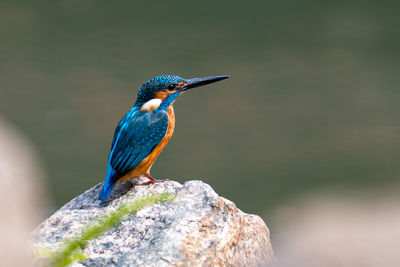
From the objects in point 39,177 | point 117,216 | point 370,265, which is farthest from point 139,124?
point 370,265

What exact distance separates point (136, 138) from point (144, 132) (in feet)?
0.15

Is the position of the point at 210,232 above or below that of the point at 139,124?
below

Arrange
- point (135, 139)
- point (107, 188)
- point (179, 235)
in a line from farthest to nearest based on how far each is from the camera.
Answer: point (135, 139)
point (107, 188)
point (179, 235)

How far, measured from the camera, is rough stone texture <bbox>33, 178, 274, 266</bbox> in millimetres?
1469

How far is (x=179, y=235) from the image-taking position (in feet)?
5.00

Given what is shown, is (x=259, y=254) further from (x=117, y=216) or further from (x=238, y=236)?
(x=117, y=216)

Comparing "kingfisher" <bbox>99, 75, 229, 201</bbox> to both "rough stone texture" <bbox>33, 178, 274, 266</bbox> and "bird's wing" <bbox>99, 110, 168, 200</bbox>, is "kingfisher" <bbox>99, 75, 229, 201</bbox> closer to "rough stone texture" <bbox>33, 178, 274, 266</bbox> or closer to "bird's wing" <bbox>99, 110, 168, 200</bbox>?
"bird's wing" <bbox>99, 110, 168, 200</bbox>

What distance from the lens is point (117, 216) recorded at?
36.3 inches

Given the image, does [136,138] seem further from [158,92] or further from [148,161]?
[158,92]

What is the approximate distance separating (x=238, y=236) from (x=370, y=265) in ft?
3.94

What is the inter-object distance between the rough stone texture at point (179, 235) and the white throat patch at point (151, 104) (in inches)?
27.0

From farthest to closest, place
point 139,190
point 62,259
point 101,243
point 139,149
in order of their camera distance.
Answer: point 139,149, point 139,190, point 101,243, point 62,259

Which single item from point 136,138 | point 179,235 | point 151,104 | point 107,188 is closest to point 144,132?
point 136,138

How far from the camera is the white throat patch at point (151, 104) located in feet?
8.37
